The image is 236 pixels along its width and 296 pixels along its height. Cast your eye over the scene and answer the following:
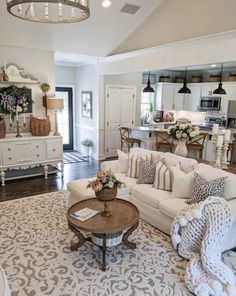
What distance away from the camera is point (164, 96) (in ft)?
33.3

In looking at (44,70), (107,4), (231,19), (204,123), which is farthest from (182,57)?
(204,123)

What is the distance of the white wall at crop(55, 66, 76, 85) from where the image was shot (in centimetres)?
853

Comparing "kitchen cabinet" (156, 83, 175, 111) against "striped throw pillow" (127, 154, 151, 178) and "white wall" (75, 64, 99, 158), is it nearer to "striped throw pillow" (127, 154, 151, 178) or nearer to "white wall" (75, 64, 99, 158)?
"white wall" (75, 64, 99, 158)

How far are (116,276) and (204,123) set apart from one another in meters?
8.01

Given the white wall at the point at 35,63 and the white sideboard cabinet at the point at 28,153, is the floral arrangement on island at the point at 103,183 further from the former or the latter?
the white wall at the point at 35,63

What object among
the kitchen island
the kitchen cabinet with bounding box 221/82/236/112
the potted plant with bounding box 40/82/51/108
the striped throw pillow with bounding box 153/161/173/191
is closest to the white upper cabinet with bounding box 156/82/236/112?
the kitchen cabinet with bounding box 221/82/236/112

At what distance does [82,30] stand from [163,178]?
3.73 m

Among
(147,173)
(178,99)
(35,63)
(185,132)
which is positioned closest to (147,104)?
(178,99)

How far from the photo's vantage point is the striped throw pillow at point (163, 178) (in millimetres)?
3959

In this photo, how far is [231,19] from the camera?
415 cm

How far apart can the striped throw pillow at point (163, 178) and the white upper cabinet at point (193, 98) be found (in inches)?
259

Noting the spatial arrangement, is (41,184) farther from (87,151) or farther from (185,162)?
(185,162)

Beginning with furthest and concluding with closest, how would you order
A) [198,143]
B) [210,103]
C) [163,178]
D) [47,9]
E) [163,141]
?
[210,103]
[163,141]
[198,143]
[163,178]
[47,9]

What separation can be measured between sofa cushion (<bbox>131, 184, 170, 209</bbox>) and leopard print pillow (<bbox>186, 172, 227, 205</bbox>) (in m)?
0.45
